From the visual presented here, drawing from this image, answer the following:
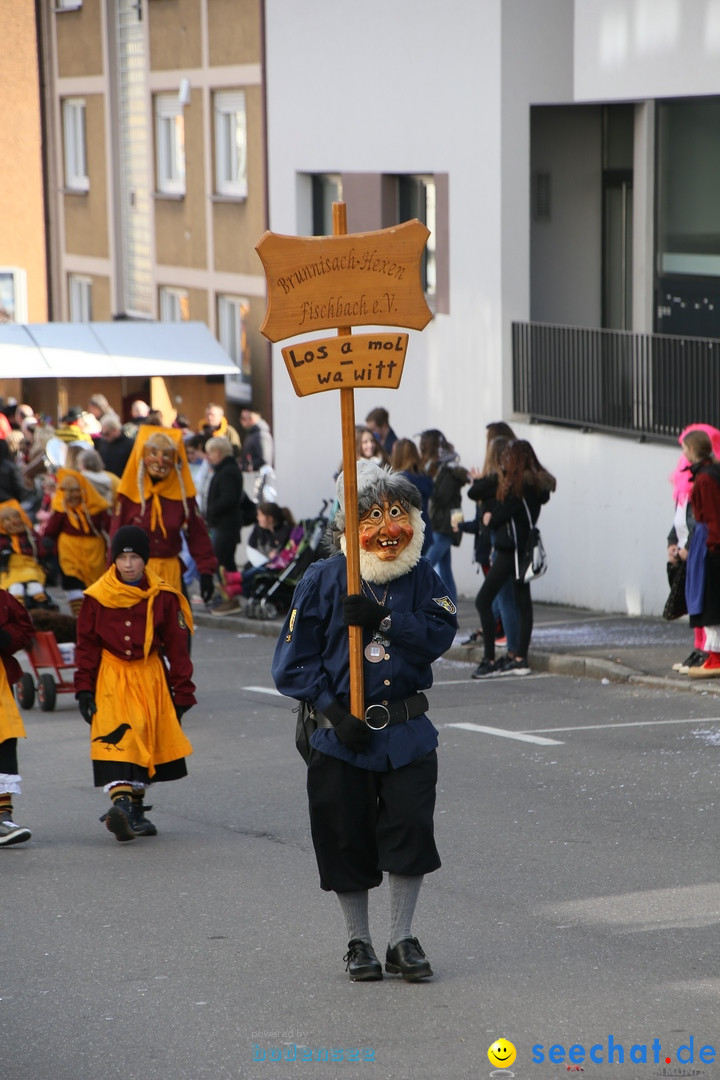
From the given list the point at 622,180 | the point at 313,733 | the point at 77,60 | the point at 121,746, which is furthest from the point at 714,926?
the point at 77,60

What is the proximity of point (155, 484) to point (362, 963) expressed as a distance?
632cm

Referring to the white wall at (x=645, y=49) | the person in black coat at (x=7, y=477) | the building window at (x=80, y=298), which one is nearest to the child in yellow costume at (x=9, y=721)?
the person in black coat at (x=7, y=477)

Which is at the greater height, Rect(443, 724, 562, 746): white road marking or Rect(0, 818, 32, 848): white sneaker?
Rect(0, 818, 32, 848): white sneaker

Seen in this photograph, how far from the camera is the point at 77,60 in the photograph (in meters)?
30.3

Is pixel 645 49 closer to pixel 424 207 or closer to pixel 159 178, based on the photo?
pixel 424 207

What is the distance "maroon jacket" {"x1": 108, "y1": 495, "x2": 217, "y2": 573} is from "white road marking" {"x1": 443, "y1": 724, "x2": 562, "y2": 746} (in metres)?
2.12

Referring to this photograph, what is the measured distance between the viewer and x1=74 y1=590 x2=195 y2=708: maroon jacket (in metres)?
8.33

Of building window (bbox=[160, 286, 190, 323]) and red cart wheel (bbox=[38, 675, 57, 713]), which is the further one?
building window (bbox=[160, 286, 190, 323])

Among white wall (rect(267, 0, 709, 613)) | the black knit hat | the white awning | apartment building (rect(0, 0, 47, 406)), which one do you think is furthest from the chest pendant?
apartment building (rect(0, 0, 47, 406))

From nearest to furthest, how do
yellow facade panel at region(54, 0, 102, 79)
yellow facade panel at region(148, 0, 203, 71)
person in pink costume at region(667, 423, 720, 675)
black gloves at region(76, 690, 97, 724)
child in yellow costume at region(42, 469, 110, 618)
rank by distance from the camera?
1. black gloves at region(76, 690, 97, 724)
2. person in pink costume at region(667, 423, 720, 675)
3. child in yellow costume at region(42, 469, 110, 618)
4. yellow facade panel at region(148, 0, 203, 71)
5. yellow facade panel at region(54, 0, 102, 79)

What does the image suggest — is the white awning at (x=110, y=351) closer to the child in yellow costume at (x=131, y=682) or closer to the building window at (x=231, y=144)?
the building window at (x=231, y=144)

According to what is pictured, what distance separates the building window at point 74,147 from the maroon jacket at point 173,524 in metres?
20.1

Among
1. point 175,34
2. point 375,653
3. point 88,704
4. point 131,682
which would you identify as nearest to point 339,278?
point 375,653

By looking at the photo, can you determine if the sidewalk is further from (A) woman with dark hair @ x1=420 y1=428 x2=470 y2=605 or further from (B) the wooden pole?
(B) the wooden pole
